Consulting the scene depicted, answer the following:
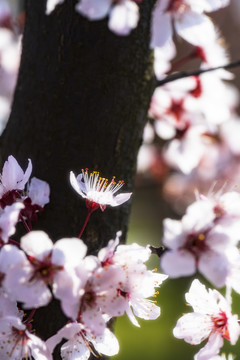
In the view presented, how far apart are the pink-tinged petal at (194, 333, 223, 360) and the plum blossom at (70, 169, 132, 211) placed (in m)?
0.31

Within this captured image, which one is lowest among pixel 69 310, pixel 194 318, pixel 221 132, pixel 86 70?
pixel 69 310

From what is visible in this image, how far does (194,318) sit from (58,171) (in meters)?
0.40

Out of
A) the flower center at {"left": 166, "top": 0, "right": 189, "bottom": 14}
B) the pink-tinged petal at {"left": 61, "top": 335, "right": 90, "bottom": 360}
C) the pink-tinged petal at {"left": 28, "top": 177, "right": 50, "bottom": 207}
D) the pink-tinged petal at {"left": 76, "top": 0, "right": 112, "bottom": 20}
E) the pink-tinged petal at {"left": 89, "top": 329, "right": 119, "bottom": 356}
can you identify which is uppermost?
the flower center at {"left": 166, "top": 0, "right": 189, "bottom": 14}

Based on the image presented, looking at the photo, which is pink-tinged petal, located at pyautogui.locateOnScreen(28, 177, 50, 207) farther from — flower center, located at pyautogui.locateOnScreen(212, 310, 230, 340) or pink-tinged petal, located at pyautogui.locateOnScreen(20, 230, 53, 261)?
flower center, located at pyautogui.locateOnScreen(212, 310, 230, 340)

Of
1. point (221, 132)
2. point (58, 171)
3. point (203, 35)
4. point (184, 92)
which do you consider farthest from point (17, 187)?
Answer: point (221, 132)

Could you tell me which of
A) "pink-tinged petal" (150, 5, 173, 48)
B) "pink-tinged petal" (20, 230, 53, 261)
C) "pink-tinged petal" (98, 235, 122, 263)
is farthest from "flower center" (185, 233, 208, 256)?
"pink-tinged petal" (150, 5, 173, 48)

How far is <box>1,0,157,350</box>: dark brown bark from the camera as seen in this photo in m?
1.19

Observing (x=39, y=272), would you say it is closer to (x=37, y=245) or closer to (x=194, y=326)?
(x=37, y=245)

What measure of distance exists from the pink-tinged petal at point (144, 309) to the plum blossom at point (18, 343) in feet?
0.59

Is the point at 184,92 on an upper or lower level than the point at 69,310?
upper

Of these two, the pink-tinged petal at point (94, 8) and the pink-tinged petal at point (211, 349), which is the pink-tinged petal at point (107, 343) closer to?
the pink-tinged petal at point (211, 349)

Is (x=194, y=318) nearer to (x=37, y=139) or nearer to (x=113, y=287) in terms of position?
(x=113, y=287)

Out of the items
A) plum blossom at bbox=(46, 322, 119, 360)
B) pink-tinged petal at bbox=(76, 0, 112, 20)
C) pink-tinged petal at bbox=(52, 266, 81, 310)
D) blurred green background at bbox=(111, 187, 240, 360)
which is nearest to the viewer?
pink-tinged petal at bbox=(52, 266, 81, 310)

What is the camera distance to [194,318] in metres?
1.09
